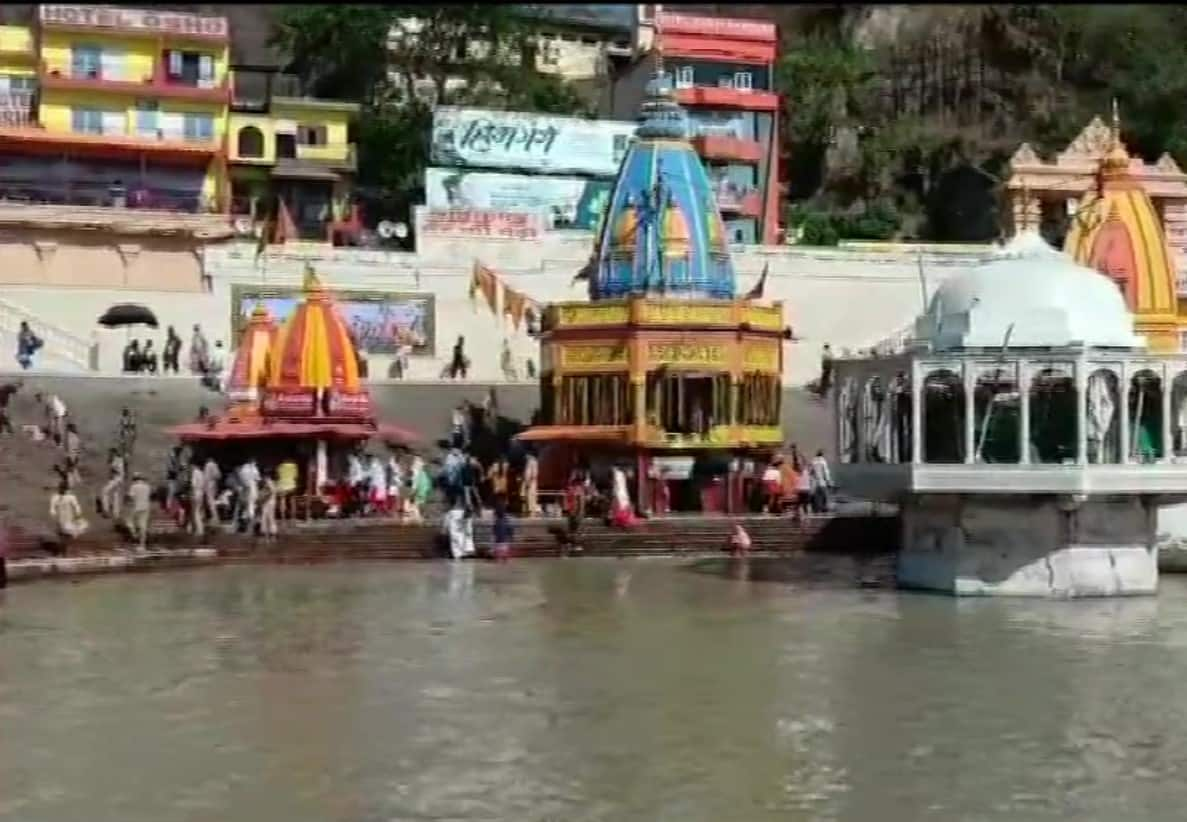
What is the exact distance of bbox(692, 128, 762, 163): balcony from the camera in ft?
164

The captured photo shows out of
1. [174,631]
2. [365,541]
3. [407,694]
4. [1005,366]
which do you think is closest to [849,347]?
[365,541]

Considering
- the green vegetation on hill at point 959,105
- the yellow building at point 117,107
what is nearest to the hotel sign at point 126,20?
the yellow building at point 117,107

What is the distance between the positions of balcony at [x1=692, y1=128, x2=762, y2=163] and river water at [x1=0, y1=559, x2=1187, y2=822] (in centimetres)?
3250

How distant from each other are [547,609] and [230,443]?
11756 mm

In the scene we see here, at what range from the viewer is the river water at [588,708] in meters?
8.78

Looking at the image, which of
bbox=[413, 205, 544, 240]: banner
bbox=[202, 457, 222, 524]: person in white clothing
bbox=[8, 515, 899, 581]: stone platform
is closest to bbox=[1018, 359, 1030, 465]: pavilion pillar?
bbox=[8, 515, 899, 581]: stone platform

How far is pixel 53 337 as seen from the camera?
3631 cm

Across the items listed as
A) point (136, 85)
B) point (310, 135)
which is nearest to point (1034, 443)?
point (136, 85)

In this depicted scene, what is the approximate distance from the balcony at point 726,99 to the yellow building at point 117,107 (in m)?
12.8

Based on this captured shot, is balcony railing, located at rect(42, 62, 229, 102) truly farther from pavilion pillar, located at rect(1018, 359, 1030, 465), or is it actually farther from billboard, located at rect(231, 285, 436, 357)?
pavilion pillar, located at rect(1018, 359, 1030, 465)

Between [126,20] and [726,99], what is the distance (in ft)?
53.8

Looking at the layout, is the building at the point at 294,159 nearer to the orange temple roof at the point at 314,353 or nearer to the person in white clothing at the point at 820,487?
the orange temple roof at the point at 314,353

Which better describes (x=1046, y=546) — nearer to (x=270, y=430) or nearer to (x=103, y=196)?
(x=270, y=430)

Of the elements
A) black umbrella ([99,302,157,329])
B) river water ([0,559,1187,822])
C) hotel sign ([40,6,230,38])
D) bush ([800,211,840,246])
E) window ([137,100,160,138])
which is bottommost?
river water ([0,559,1187,822])
